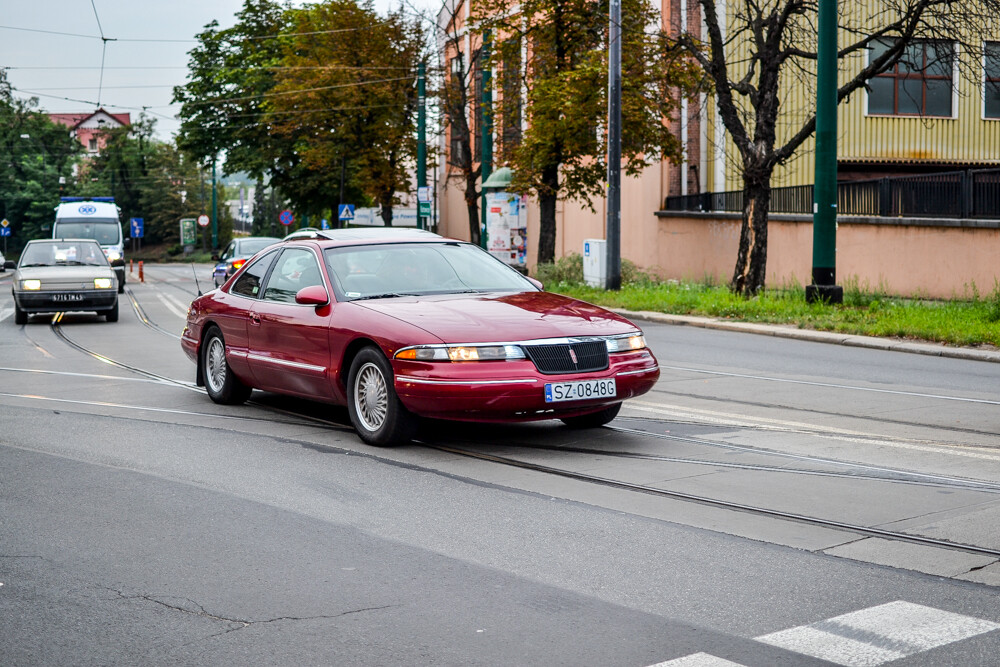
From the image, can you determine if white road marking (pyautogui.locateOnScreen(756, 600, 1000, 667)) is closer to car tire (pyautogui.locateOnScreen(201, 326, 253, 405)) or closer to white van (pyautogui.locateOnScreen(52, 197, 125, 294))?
car tire (pyautogui.locateOnScreen(201, 326, 253, 405))

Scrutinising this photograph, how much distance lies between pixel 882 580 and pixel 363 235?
5823 mm

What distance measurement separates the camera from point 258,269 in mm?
10398

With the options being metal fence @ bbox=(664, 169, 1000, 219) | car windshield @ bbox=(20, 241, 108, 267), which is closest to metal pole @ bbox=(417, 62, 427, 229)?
metal fence @ bbox=(664, 169, 1000, 219)

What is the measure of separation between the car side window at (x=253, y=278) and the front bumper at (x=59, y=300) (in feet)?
39.1

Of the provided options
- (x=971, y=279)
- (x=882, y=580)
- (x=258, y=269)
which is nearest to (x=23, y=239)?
(x=971, y=279)

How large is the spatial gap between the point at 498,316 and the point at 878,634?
14.0ft

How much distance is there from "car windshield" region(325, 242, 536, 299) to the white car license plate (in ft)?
4.94

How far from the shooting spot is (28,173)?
9850 cm

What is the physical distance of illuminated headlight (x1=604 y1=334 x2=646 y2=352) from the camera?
8.29 meters

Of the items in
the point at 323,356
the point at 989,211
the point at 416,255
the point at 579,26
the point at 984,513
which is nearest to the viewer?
the point at 984,513

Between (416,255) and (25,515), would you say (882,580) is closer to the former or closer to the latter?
(25,515)

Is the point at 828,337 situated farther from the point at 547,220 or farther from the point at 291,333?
the point at 547,220

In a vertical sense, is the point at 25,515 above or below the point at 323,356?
below

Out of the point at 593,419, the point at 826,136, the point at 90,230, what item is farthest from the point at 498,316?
the point at 90,230
